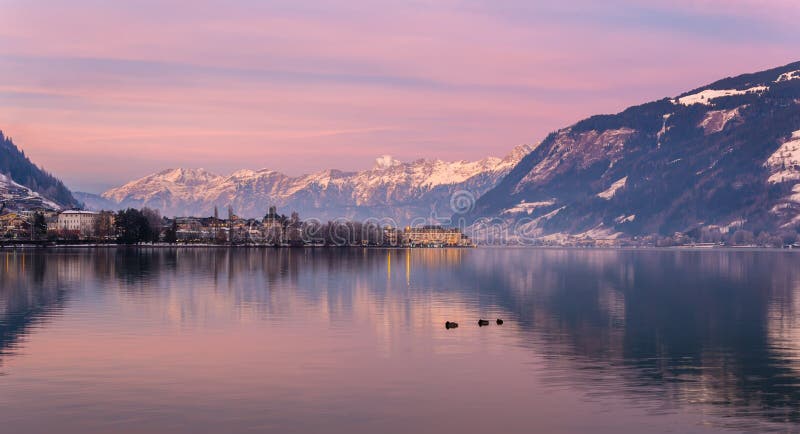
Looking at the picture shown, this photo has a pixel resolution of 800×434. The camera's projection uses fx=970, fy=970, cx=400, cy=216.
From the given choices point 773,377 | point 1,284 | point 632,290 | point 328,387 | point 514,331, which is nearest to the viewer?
point 328,387

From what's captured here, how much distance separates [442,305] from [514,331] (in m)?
25.6

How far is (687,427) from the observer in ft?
141

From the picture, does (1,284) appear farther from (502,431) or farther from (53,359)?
(502,431)

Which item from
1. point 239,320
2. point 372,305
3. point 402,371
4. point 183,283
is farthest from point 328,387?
point 183,283

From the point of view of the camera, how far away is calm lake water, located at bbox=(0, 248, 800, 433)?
44.4 metres

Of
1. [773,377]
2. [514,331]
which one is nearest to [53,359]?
[514,331]

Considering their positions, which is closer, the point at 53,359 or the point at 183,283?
the point at 53,359

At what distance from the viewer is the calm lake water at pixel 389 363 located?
4441 centimetres

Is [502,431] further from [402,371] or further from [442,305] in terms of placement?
[442,305]

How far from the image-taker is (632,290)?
443 ft

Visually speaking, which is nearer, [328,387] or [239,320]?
[328,387]

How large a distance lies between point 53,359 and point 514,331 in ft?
116

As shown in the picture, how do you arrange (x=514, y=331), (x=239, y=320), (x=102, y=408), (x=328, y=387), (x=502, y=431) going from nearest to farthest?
1. (x=502, y=431)
2. (x=102, y=408)
3. (x=328, y=387)
4. (x=514, y=331)
5. (x=239, y=320)

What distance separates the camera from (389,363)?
200ft
